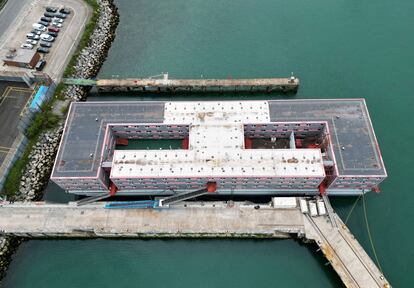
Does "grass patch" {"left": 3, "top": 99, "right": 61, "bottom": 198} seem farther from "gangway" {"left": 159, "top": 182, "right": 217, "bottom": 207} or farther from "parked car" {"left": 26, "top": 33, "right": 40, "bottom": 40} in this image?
"gangway" {"left": 159, "top": 182, "right": 217, "bottom": 207}

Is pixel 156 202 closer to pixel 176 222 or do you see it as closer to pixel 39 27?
pixel 176 222

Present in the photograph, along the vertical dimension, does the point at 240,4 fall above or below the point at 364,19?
above

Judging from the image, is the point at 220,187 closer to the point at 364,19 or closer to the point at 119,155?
the point at 119,155

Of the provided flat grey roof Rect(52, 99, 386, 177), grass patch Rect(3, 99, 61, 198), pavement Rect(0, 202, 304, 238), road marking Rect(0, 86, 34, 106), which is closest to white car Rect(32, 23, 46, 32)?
road marking Rect(0, 86, 34, 106)

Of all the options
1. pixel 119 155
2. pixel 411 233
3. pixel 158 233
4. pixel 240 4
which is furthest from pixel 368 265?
pixel 240 4

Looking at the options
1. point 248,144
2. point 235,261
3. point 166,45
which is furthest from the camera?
point 166,45

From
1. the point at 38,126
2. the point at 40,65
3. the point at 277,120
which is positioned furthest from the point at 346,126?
the point at 40,65
